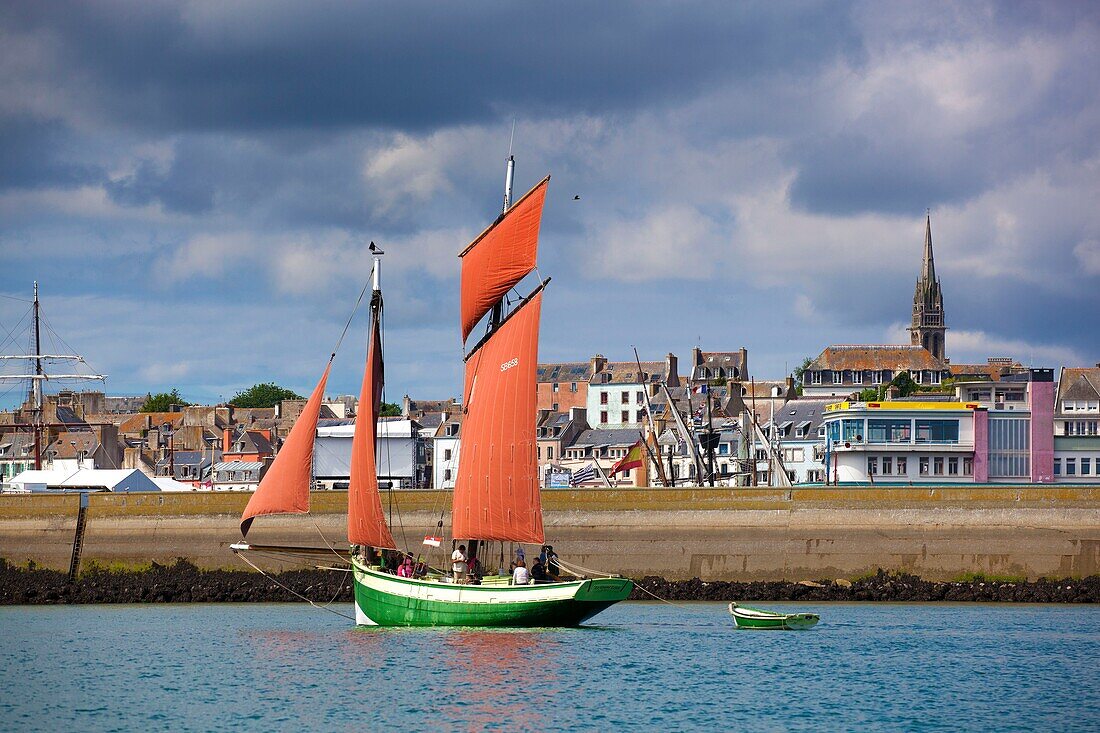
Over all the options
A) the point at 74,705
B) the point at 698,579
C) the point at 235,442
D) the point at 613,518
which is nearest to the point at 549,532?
the point at 613,518

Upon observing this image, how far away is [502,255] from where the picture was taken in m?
52.6

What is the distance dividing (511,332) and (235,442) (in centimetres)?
8003

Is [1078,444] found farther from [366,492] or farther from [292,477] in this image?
[292,477]

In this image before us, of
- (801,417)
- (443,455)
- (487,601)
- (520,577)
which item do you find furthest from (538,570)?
(443,455)

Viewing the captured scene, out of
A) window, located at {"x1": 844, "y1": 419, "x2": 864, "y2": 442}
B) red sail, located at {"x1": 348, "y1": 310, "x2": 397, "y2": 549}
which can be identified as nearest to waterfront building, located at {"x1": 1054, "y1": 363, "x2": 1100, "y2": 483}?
window, located at {"x1": 844, "y1": 419, "x2": 864, "y2": 442}

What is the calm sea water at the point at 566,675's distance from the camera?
113 feet

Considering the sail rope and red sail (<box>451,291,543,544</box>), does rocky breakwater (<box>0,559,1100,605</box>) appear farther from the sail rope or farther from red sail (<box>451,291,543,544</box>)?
red sail (<box>451,291,543,544</box>)

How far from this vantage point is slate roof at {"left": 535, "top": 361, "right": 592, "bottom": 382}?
157 meters

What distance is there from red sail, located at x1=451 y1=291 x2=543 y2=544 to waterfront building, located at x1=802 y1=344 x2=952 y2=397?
10919 cm

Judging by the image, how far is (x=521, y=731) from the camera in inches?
1284

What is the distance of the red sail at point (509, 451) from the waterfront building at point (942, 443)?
106 ft

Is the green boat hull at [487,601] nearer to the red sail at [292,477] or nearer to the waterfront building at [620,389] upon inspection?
the red sail at [292,477]

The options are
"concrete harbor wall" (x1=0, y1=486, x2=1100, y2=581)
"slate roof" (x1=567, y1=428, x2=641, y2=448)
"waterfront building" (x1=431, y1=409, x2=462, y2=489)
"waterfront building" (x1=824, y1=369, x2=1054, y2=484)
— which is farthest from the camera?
"slate roof" (x1=567, y1=428, x2=641, y2=448)

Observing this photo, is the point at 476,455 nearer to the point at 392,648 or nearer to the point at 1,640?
the point at 392,648
